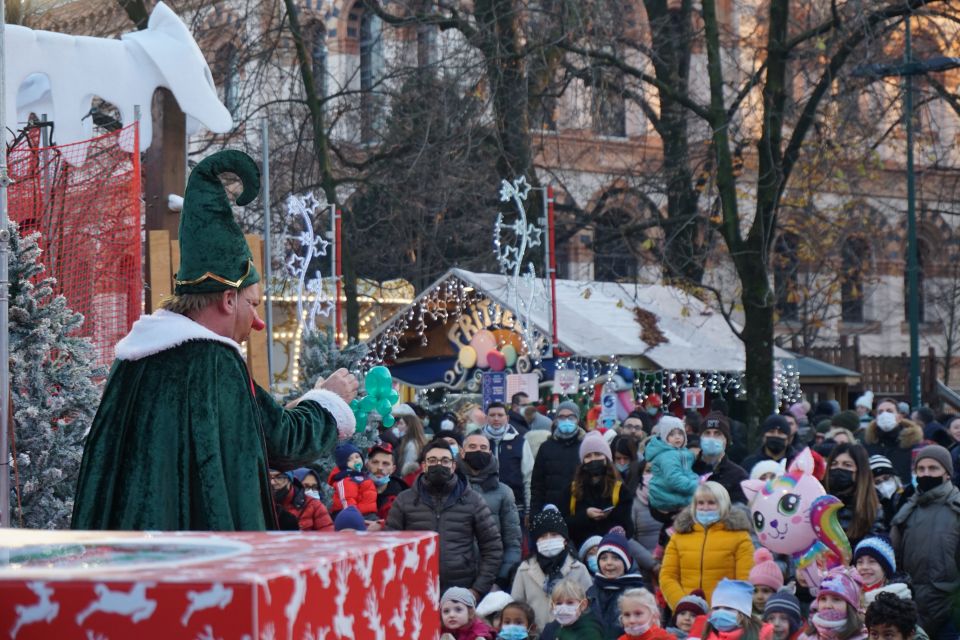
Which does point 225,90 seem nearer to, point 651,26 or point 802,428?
point 651,26

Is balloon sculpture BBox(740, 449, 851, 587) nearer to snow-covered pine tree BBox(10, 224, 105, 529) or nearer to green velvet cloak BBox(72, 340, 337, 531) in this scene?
snow-covered pine tree BBox(10, 224, 105, 529)

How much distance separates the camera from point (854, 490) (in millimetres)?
9344

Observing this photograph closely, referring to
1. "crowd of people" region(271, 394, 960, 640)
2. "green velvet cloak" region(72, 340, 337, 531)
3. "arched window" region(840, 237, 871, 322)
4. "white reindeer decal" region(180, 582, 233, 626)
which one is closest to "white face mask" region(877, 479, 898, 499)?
"crowd of people" region(271, 394, 960, 640)

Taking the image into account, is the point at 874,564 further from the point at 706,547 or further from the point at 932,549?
the point at 706,547

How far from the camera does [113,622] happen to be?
1.50 metres

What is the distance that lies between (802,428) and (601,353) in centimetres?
297

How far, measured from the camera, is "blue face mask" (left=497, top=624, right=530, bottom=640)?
27.5 feet

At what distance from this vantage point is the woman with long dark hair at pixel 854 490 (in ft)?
29.8

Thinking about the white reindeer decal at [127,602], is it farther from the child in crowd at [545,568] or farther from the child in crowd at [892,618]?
the child in crowd at [545,568]

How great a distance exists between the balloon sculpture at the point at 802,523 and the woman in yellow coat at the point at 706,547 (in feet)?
0.44

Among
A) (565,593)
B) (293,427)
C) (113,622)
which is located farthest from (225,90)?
(113,622)

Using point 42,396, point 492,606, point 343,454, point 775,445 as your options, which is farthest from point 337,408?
point 775,445

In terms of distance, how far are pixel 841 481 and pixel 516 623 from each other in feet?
7.59

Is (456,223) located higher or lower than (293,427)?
higher
